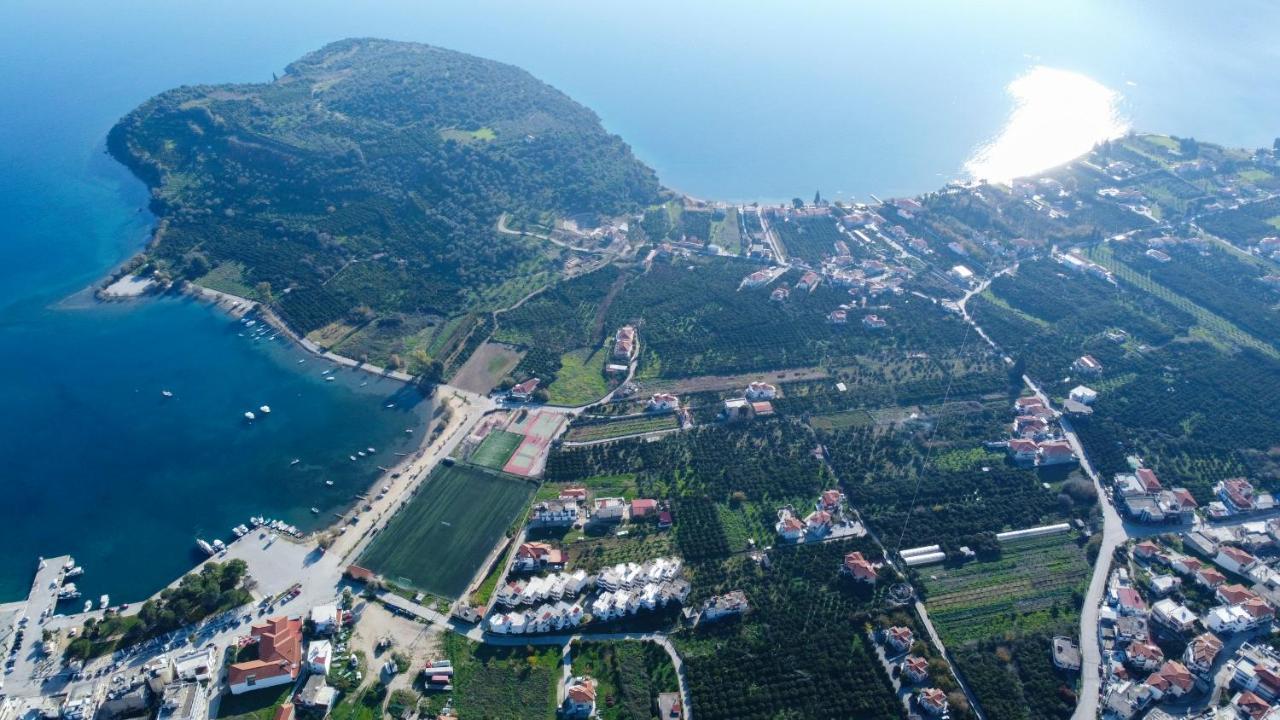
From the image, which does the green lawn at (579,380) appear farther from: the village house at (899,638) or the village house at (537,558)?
the village house at (899,638)

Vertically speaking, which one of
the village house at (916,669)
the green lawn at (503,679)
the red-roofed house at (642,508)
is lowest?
the green lawn at (503,679)

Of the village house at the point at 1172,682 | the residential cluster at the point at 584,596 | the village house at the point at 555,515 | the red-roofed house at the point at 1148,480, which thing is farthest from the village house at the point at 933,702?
the red-roofed house at the point at 1148,480

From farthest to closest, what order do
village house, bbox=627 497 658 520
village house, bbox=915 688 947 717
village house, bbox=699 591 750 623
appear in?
Result: village house, bbox=627 497 658 520
village house, bbox=699 591 750 623
village house, bbox=915 688 947 717

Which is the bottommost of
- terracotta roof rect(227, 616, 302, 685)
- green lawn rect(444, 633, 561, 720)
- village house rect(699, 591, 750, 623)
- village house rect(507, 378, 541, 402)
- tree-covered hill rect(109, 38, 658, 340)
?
green lawn rect(444, 633, 561, 720)

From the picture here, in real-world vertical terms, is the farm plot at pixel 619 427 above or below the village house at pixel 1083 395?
below

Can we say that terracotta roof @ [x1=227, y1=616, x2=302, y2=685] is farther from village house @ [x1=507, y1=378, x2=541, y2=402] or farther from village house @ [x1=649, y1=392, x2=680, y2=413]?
village house @ [x1=649, y1=392, x2=680, y2=413]

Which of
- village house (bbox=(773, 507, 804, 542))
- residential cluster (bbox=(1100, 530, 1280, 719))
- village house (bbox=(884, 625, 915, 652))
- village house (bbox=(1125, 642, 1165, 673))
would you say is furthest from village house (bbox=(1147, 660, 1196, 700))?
village house (bbox=(773, 507, 804, 542))
